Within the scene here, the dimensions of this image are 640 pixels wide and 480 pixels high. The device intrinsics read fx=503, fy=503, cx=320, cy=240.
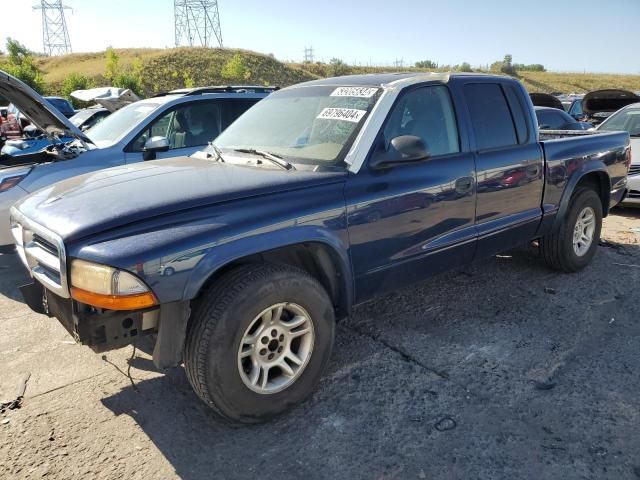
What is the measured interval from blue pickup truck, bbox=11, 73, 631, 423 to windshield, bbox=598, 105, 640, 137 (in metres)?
4.88

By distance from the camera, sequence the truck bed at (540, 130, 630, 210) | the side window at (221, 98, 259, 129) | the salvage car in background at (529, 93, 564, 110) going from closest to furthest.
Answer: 1. the truck bed at (540, 130, 630, 210)
2. the side window at (221, 98, 259, 129)
3. the salvage car in background at (529, 93, 564, 110)

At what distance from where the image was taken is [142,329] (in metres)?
2.47

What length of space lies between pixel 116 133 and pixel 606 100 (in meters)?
11.5

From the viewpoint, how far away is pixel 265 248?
260cm

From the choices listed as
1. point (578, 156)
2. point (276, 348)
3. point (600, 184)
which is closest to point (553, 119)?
point (600, 184)

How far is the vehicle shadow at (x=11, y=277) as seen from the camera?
479cm

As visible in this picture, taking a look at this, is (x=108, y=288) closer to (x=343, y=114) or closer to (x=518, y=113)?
(x=343, y=114)

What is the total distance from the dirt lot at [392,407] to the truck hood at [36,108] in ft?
6.64

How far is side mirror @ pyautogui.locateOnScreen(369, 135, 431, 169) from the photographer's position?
3.01m

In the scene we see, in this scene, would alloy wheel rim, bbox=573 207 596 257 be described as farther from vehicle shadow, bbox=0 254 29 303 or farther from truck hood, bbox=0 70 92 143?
vehicle shadow, bbox=0 254 29 303

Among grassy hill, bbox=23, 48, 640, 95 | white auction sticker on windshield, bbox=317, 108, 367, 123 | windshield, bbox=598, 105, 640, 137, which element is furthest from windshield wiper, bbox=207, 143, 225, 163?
grassy hill, bbox=23, 48, 640, 95

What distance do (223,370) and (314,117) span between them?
1.85 meters

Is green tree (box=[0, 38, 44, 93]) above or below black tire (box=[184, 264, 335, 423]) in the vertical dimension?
above

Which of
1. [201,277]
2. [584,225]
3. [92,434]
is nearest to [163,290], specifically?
[201,277]
